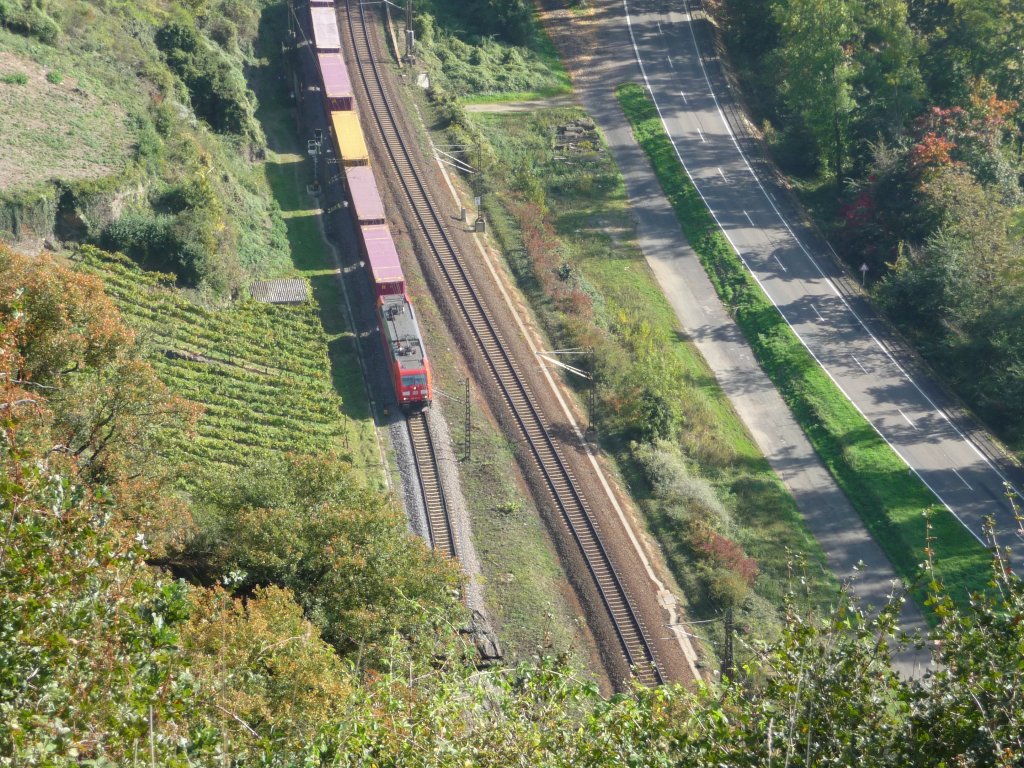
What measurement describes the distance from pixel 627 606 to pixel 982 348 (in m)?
25.3

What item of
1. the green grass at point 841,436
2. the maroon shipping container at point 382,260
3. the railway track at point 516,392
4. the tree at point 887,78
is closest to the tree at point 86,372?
the railway track at point 516,392

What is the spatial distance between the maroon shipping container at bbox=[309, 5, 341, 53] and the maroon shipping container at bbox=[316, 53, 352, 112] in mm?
909

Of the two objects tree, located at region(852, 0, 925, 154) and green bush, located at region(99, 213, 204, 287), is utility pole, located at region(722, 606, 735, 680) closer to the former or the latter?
green bush, located at region(99, 213, 204, 287)

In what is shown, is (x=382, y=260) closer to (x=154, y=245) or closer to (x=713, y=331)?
(x=154, y=245)

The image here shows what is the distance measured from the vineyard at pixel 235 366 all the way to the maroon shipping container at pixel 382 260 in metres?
3.65

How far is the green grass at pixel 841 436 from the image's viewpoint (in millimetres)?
40969

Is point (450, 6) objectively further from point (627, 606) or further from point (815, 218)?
point (627, 606)

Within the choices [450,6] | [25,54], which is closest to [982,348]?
[450,6]

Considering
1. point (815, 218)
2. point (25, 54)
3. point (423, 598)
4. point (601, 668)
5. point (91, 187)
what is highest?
point (25, 54)

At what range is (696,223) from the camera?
59531mm

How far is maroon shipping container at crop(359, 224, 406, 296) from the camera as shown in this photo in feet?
145

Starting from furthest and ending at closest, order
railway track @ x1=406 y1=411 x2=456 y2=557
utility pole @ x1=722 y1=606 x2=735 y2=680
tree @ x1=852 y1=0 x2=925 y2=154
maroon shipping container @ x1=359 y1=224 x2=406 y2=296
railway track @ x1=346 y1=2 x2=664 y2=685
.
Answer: tree @ x1=852 y1=0 x2=925 y2=154 < maroon shipping container @ x1=359 y1=224 x2=406 y2=296 < railway track @ x1=406 y1=411 x2=456 y2=557 < railway track @ x1=346 y1=2 x2=664 y2=685 < utility pole @ x1=722 y1=606 x2=735 y2=680

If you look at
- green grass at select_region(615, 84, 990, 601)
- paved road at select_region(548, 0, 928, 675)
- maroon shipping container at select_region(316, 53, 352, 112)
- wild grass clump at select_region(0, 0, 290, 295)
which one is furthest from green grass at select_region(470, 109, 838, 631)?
wild grass clump at select_region(0, 0, 290, 295)

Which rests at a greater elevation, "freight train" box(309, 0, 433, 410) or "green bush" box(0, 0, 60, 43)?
"green bush" box(0, 0, 60, 43)
